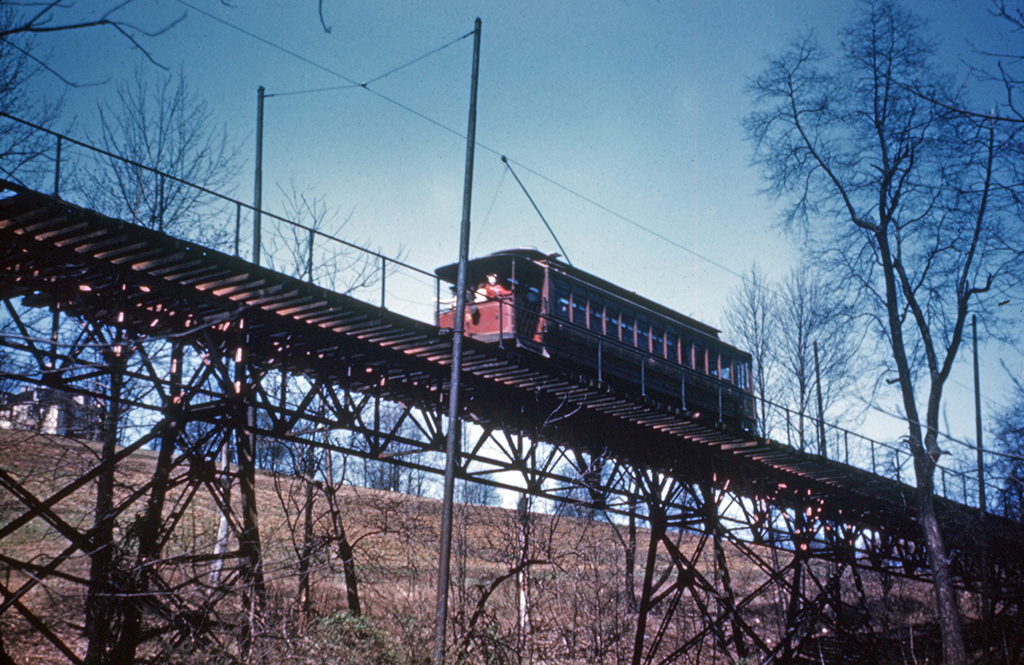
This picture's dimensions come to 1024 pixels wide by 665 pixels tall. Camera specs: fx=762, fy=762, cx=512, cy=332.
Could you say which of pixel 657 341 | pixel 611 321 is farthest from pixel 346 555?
pixel 657 341

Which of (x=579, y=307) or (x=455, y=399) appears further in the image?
(x=579, y=307)

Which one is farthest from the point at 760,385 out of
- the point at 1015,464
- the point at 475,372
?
the point at 475,372

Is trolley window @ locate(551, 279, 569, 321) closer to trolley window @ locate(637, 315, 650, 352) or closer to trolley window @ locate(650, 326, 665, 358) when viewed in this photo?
trolley window @ locate(637, 315, 650, 352)

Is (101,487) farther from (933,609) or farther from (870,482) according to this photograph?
(933,609)

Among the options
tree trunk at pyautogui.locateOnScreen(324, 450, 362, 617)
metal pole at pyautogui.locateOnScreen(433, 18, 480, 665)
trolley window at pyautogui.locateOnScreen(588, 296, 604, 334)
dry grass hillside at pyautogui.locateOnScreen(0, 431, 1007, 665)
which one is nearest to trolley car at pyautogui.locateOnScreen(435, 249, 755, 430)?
trolley window at pyautogui.locateOnScreen(588, 296, 604, 334)

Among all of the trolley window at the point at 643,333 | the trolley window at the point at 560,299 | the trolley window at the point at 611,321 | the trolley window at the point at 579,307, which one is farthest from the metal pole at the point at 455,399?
the trolley window at the point at 643,333

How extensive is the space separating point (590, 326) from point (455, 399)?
31.3 feet

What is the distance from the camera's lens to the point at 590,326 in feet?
62.8

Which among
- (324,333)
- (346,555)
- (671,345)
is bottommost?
(346,555)

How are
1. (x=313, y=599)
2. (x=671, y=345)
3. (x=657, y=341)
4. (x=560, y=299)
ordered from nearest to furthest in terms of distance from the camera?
1. (x=313, y=599)
2. (x=560, y=299)
3. (x=657, y=341)
4. (x=671, y=345)

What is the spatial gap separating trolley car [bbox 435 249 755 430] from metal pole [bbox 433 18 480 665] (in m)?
5.46

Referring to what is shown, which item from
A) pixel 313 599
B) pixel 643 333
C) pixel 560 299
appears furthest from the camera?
pixel 643 333

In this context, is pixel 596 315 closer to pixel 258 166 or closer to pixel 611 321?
pixel 611 321

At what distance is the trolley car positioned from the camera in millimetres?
17641
